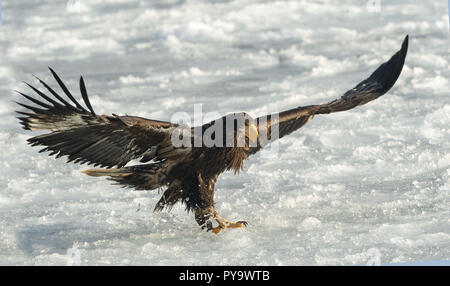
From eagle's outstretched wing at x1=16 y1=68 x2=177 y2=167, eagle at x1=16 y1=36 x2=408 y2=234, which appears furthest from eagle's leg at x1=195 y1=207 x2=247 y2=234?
eagle's outstretched wing at x1=16 y1=68 x2=177 y2=167

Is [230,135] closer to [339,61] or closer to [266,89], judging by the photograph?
[266,89]

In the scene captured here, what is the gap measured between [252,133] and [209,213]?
709mm

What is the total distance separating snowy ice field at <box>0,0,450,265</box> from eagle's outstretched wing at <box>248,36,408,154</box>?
23.3 inches

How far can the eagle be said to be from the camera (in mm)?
5285

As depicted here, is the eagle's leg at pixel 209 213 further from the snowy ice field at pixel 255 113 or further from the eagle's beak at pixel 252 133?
the eagle's beak at pixel 252 133

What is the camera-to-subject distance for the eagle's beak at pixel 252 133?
227 inches

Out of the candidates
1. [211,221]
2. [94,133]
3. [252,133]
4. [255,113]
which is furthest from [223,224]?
[255,113]

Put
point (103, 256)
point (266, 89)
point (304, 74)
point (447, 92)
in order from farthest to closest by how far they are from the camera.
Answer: point (304, 74), point (266, 89), point (447, 92), point (103, 256)

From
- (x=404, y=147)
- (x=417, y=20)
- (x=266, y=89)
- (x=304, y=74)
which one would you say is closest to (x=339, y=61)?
(x=304, y=74)

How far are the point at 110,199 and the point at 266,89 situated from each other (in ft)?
11.2

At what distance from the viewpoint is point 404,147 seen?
299 inches

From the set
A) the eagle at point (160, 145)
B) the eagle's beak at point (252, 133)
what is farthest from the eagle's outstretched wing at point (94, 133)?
the eagle's beak at point (252, 133)

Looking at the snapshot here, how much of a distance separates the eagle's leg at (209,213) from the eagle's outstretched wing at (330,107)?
1.87ft

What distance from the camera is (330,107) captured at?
6.44m
